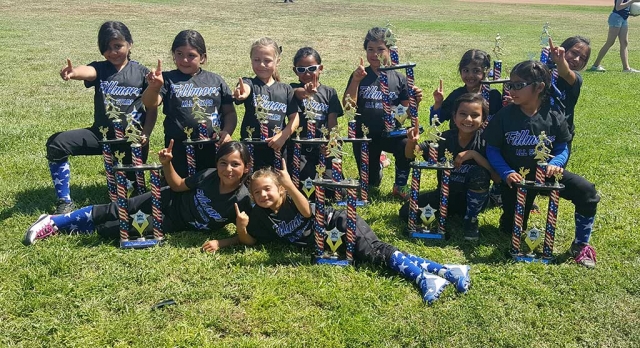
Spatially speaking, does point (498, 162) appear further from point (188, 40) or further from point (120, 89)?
point (120, 89)

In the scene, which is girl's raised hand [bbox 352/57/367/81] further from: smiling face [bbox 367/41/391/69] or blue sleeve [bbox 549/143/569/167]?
blue sleeve [bbox 549/143/569/167]

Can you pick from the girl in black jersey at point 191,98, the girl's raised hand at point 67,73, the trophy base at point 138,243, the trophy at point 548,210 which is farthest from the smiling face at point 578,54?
the girl's raised hand at point 67,73

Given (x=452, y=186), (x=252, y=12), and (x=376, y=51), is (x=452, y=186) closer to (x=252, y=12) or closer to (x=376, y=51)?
(x=376, y=51)

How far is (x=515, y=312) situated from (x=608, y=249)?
151 centimetres

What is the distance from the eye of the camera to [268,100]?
18.2 feet

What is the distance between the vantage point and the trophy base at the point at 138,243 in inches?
187

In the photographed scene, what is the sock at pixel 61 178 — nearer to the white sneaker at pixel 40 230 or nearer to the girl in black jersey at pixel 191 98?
the white sneaker at pixel 40 230

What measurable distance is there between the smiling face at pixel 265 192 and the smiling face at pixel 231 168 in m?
0.34

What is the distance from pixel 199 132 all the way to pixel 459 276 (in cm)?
278

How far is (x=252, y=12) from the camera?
32594 mm

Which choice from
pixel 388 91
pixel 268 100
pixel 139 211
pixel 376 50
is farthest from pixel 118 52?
pixel 388 91

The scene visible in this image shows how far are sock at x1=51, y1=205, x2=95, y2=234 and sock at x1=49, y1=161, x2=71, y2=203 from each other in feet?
2.14

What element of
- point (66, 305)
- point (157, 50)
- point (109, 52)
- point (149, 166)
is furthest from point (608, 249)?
point (157, 50)

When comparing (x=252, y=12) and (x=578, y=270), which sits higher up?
(x=252, y=12)
